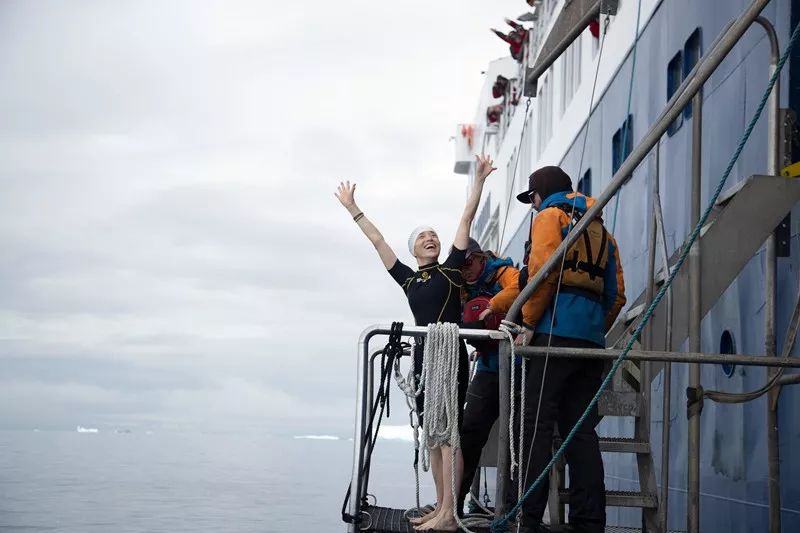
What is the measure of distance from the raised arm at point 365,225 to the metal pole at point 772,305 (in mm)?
1788

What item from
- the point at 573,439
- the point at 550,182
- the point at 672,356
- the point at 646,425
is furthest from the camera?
the point at 646,425

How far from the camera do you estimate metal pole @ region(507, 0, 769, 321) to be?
163 inches

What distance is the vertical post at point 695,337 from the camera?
436cm

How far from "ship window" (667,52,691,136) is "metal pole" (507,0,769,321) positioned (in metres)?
2.75

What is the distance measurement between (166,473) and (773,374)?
32.4 m

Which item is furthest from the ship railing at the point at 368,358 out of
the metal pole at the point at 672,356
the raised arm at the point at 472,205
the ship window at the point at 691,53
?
the ship window at the point at 691,53

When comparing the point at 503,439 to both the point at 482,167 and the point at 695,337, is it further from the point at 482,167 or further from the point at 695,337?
the point at 482,167

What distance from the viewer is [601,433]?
30.6 ft

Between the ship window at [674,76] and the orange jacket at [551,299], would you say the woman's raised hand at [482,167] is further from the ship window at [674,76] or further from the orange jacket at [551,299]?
the ship window at [674,76]

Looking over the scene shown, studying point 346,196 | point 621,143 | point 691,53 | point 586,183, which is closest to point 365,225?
point 346,196

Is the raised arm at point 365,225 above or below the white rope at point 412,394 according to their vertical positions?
above

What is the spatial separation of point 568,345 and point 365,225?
4.24 ft

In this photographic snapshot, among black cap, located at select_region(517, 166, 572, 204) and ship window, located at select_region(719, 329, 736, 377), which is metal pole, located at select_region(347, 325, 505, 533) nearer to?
black cap, located at select_region(517, 166, 572, 204)

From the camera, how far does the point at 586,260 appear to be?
185 inches
